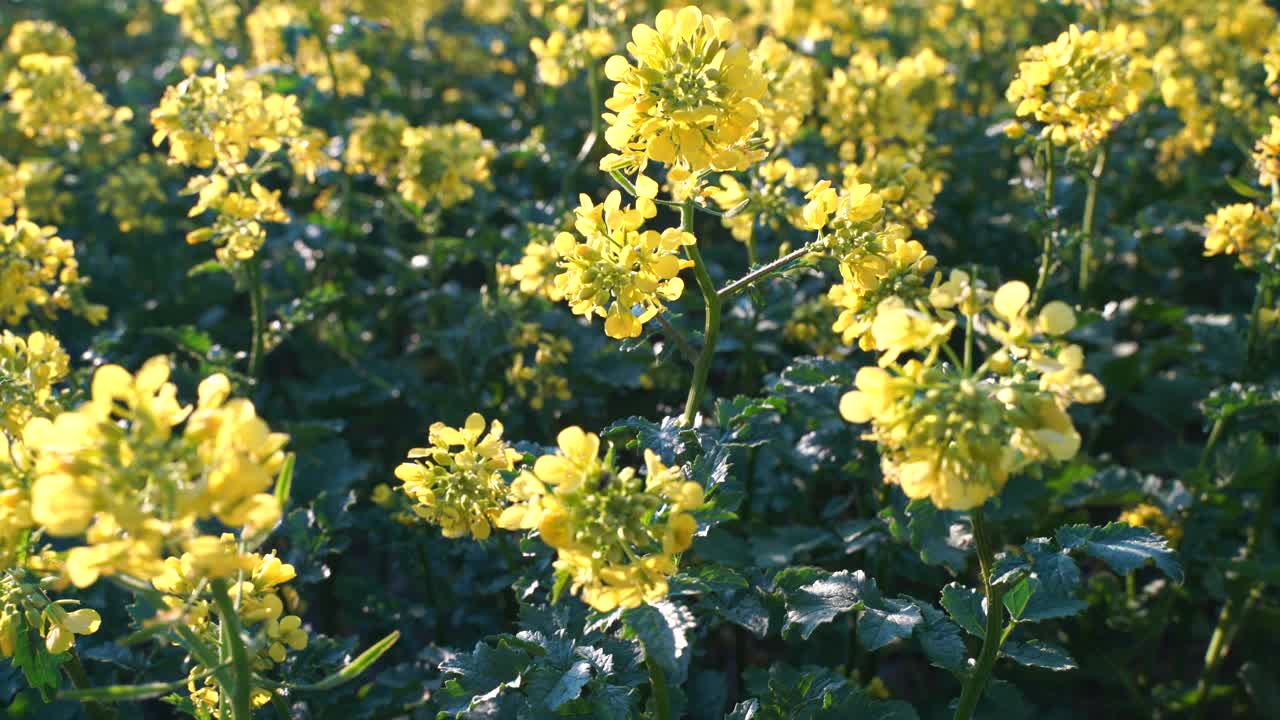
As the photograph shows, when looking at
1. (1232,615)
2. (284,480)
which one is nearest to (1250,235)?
(1232,615)

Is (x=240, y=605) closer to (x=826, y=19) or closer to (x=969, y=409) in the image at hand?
(x=969, y=409)

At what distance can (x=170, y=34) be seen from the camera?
907 cm

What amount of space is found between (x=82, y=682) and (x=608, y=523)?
72.2 inches

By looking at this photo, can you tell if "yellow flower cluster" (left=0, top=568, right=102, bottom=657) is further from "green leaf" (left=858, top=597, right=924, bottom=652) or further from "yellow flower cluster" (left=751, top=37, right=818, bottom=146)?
"yellow flower cluster" (left=751, top=37, right=818, bottom=146)

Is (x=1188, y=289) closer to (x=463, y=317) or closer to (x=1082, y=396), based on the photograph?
(x=463, y=317)

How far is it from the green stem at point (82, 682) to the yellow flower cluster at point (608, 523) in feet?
5.30

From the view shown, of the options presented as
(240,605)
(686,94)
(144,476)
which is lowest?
(240,605)

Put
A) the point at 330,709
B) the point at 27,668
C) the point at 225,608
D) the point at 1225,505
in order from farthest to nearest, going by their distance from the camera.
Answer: the point at 1225,505 < the point at 330,709 < the point at 27,668 < the point at 225,608

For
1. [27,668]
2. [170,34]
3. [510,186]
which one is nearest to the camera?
[27,668]

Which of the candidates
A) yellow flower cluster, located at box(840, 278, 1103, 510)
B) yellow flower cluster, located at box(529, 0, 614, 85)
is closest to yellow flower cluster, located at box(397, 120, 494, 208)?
yellow flower cluster, located at box(529, 0, 614, 85)

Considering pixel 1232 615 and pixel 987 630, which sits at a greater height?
pixel 987 630

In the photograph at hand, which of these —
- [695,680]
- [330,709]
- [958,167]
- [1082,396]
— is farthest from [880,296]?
[958,167]

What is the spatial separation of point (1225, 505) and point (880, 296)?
6.95 feet

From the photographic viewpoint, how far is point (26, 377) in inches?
122
